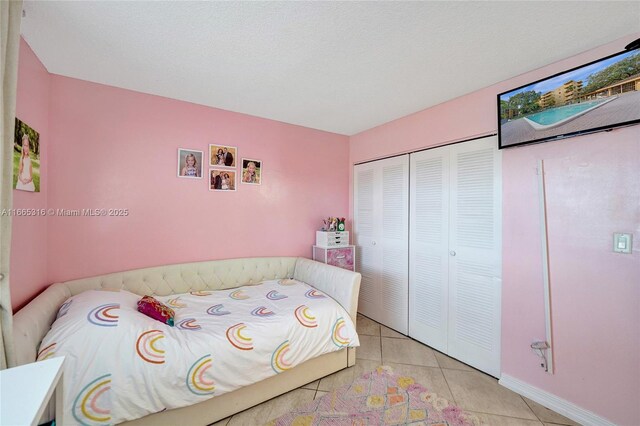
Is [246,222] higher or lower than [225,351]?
higher

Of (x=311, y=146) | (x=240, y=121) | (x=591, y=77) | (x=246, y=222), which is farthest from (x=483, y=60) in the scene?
(x=246, y=222)

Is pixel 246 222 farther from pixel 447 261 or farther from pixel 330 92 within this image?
pixel 447 261

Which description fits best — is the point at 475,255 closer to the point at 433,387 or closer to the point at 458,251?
the point at 458,251

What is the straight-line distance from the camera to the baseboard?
1660 mm

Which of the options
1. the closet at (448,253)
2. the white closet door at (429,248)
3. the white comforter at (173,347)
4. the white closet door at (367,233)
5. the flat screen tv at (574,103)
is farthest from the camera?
the white closet door at (367,233)

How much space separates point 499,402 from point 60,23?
383 centimetres

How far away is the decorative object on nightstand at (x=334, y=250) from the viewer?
3.22 metres

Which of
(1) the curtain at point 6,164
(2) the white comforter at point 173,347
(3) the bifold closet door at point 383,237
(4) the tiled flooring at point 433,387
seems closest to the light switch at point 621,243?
(4) the tiled flooring at point 433,387

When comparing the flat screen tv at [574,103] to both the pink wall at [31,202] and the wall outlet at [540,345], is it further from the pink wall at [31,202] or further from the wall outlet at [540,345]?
the pink wall at [31,202]

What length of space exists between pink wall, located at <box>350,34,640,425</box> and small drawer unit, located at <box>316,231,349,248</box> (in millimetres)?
1726

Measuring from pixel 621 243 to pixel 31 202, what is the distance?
12.6 feet

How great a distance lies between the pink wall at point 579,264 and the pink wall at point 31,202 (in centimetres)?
340

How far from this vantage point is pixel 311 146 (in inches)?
137

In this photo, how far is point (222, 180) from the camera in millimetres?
2826
